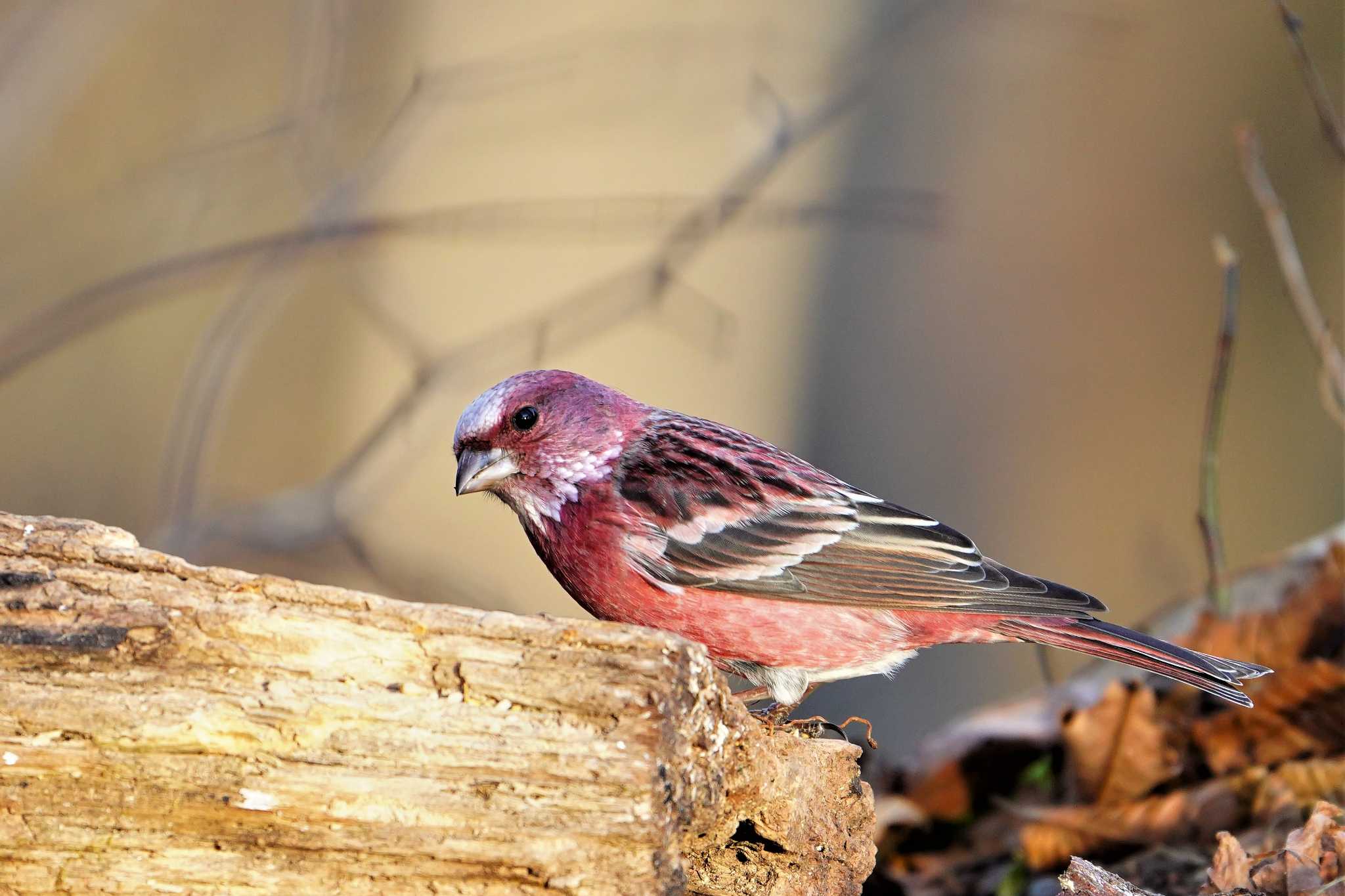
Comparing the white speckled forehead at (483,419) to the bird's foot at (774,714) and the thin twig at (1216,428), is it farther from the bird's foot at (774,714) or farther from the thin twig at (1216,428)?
the thin twig at (1216,428)

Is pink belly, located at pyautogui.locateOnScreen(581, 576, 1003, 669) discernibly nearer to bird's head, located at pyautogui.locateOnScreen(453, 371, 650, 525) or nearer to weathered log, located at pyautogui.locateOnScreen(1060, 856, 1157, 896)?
bird's head, located at pyautogui.locateOnScreen(453, 371, 650, 525)

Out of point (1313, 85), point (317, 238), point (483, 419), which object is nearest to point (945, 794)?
point (483, 419)

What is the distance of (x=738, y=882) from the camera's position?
2.25m

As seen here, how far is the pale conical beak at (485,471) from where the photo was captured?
292cm

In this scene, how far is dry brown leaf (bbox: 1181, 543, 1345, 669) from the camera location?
11.3 feet

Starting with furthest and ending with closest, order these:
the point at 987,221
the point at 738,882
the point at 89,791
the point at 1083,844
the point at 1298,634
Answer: the point at 987,221, the point at 1298,634, the point at 1083,844, the point at 738,882, the point at 89,791

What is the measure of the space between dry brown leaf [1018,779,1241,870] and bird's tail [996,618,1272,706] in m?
0.39

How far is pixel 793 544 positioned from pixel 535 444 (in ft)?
2.25

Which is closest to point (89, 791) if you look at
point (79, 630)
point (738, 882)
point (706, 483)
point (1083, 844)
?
point (79, 630)

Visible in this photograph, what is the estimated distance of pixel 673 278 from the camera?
13.4 feet

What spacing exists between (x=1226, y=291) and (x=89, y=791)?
3.26m

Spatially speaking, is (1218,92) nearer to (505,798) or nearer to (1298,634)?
(1298,634)

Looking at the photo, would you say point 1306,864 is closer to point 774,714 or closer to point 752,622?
point 774,714

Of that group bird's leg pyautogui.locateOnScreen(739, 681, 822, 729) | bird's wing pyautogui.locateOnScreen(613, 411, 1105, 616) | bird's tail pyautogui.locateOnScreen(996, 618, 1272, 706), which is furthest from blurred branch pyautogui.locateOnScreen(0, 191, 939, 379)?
bird's leg pyautogui.locateOnScreen(739, 681, 822, 729)
